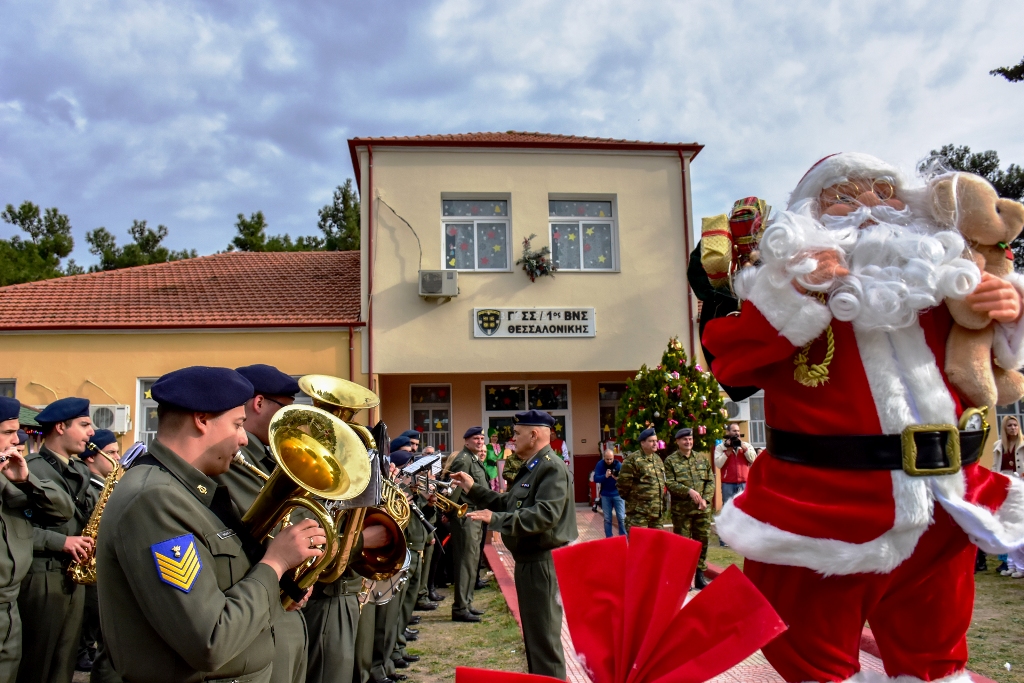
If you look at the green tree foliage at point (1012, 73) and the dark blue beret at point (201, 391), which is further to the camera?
the green tree foliage at point (1012, 73)

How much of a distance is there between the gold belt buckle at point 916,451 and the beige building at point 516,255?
43.0 ft

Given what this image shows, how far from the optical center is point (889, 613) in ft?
8.11

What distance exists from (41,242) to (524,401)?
2176cm

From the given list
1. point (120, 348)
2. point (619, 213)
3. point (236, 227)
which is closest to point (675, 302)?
point (619, 213)

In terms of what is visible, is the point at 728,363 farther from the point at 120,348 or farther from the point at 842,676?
the point at 120,348

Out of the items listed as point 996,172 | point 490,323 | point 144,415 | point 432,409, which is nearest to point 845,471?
point 490,323

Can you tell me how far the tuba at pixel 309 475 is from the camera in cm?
257

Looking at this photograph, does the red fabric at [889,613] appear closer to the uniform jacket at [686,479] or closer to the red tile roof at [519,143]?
the uniform jacket at [686,479]

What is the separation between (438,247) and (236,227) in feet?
66.0

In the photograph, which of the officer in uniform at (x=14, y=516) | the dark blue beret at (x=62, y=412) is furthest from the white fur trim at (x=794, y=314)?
the dark blue beret at (x=62, y=412)

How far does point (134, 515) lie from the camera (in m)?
2.20

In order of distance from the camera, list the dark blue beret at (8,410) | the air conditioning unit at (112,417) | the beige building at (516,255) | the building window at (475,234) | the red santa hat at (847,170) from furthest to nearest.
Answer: the building window at (475,234) < the beige building at (516,255) < the air conditioning unit at (112,417) < the dark blue beret at (8,410) < the red santa hat at (847,170)

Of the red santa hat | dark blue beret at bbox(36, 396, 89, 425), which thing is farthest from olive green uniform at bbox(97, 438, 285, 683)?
dark blue beret at bbox(36, 396, 89, 425)

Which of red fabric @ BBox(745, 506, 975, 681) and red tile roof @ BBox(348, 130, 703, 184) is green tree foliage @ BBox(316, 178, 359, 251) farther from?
red fabric @ BBox(745, 506, 975, 681)
